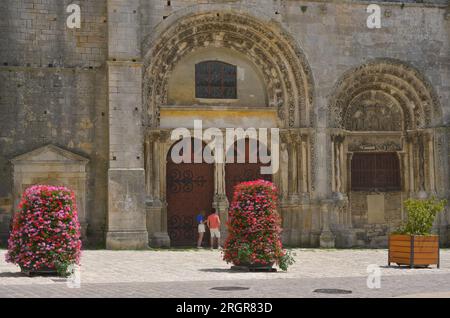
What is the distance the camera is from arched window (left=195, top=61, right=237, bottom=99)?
24655 millimetres

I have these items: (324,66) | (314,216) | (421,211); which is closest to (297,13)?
(324,66)

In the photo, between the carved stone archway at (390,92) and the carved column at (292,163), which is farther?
the carved stone archway at (390,92)

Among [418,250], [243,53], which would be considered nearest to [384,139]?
[243,53]

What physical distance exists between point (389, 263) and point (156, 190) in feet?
26.8

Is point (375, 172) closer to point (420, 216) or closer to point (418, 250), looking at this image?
point (420, 216)

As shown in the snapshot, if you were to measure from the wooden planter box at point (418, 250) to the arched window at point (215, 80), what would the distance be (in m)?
9.25

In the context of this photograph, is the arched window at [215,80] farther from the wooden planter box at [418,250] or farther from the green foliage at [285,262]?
the green foliage at [285,262]

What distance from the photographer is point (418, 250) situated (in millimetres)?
16969

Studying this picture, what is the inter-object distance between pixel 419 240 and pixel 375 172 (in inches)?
362

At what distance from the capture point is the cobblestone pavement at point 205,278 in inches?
467

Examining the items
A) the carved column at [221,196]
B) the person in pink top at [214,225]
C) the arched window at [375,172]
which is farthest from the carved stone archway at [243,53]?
the person in pink top at [214,225]

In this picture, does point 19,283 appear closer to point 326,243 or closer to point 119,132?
point 119,132

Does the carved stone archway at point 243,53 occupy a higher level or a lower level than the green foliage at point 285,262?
higher

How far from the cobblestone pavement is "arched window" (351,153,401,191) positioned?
5.55 meters
